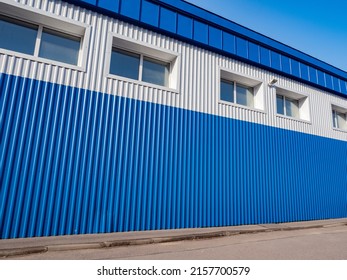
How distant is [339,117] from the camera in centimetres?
1282

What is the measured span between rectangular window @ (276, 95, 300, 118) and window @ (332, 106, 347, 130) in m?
3.11

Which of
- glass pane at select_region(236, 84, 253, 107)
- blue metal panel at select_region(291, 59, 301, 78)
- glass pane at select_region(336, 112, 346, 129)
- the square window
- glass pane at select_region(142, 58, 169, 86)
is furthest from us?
glass pane at select_region(336, 112, 346, 129)

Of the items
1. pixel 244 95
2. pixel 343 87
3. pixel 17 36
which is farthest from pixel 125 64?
pixel 343 87

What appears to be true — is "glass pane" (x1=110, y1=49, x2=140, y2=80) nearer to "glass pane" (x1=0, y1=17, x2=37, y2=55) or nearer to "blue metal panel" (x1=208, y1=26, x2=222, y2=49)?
"glass pane" (x1=0, y1=17, x2=37, y2=55)

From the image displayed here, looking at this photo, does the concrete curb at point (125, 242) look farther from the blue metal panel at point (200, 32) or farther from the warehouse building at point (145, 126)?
the blue metal panel at point (200, 32)

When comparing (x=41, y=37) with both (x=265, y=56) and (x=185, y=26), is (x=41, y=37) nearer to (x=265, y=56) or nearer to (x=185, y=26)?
(x=185, y=26)

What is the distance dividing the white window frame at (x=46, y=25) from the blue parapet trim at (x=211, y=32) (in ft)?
2.49

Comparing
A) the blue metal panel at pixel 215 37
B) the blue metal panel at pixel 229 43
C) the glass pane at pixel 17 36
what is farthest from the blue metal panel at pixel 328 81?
the glass pane at pixel 17 36

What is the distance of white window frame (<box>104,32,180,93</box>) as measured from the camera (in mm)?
6738

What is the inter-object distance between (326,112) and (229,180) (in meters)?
7.89

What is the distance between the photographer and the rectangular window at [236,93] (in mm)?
9023

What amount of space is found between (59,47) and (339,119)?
578 inches

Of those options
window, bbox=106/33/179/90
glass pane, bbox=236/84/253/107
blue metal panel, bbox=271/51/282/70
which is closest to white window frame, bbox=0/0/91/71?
window, bbox=106/33/179/90
